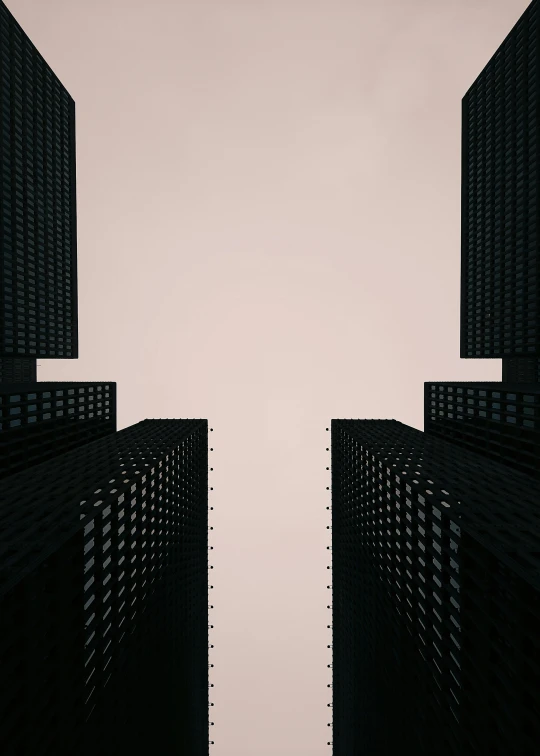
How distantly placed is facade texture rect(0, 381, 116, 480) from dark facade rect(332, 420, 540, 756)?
62.8 m

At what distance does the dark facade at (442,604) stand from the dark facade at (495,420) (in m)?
8.30

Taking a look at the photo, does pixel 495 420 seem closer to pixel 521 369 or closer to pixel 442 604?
pixel 521 369

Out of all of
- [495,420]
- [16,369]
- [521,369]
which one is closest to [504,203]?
[521,369]

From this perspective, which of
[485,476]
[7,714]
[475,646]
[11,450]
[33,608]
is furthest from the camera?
[11,450]

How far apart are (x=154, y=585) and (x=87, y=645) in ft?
65.9

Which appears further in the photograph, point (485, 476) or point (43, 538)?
point (485, 476)

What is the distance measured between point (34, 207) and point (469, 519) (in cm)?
11242

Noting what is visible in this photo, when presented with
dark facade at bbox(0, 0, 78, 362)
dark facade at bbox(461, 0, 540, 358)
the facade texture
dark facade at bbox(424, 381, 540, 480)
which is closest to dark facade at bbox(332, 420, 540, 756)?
dark facade at bbox(424, 381, 540, 480)

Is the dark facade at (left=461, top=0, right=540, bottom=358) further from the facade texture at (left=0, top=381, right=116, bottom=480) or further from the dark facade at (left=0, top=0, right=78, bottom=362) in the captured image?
the dark facade at (left=0, top=0, right=78, bottom=362)

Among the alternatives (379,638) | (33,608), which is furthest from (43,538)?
(379,638)

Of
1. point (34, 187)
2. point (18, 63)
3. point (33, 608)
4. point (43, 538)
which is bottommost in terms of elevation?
point (33, 608)

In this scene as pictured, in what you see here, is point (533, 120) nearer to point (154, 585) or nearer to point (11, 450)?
point (154, 585)

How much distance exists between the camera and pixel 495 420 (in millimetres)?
75938

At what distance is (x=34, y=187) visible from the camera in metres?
97.4
